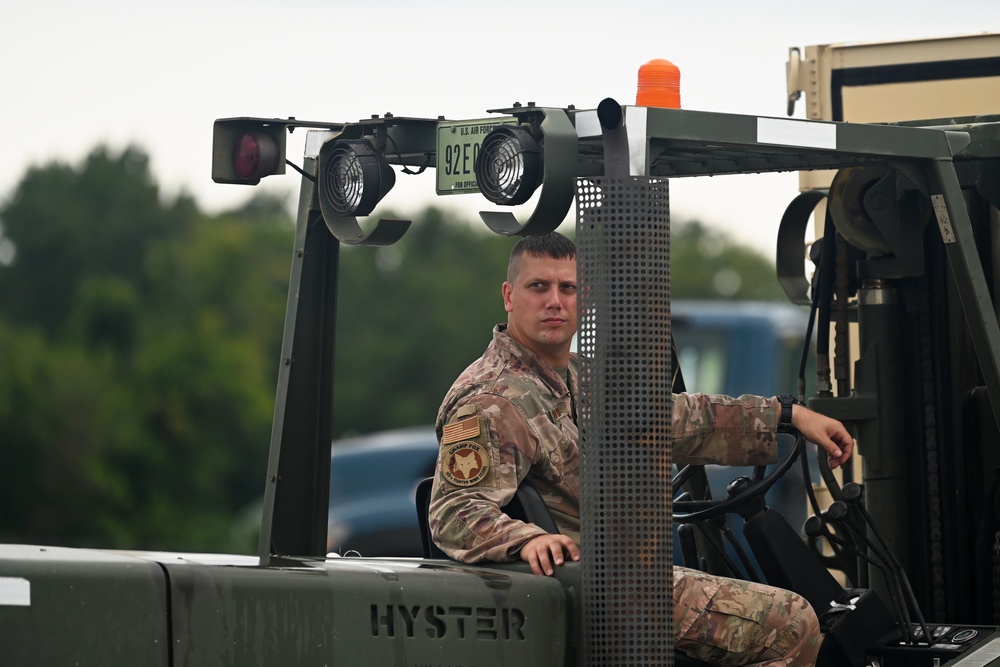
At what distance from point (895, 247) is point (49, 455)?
38.2m

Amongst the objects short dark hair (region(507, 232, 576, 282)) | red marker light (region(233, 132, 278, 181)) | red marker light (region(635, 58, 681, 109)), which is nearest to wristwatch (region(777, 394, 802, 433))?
short dark hair (region(507, 232, 576, 282))

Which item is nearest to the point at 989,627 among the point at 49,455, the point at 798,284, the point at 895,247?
the point at 895,247

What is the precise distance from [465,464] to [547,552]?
1.13 ft

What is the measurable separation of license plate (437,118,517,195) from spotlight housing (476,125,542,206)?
5 cm

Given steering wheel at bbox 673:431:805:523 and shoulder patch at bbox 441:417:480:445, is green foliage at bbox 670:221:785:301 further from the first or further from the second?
shoulder patch at bbox 441:417:480:445

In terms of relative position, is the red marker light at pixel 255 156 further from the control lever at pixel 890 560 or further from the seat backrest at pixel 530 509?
the control lever at pixel 890 560

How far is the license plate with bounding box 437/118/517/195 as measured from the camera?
→ 4.12 m

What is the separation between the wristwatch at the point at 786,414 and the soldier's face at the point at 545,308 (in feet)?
2.01

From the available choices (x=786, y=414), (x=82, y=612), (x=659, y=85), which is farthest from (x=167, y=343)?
(x=82, y=612)

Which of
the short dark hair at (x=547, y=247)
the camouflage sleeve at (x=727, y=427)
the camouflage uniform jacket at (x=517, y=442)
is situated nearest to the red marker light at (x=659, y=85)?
the short dark hair at (x=547, y=247)

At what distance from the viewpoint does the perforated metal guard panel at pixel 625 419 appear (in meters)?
3.87

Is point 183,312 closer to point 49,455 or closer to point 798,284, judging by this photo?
point 49,455

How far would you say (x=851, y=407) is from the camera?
5.34m

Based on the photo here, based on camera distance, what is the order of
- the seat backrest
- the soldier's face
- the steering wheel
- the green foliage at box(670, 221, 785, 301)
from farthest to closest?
the green foliage at box(670, 221, 785, 301), the steering wheel, the soldier's face, the seat backrest
